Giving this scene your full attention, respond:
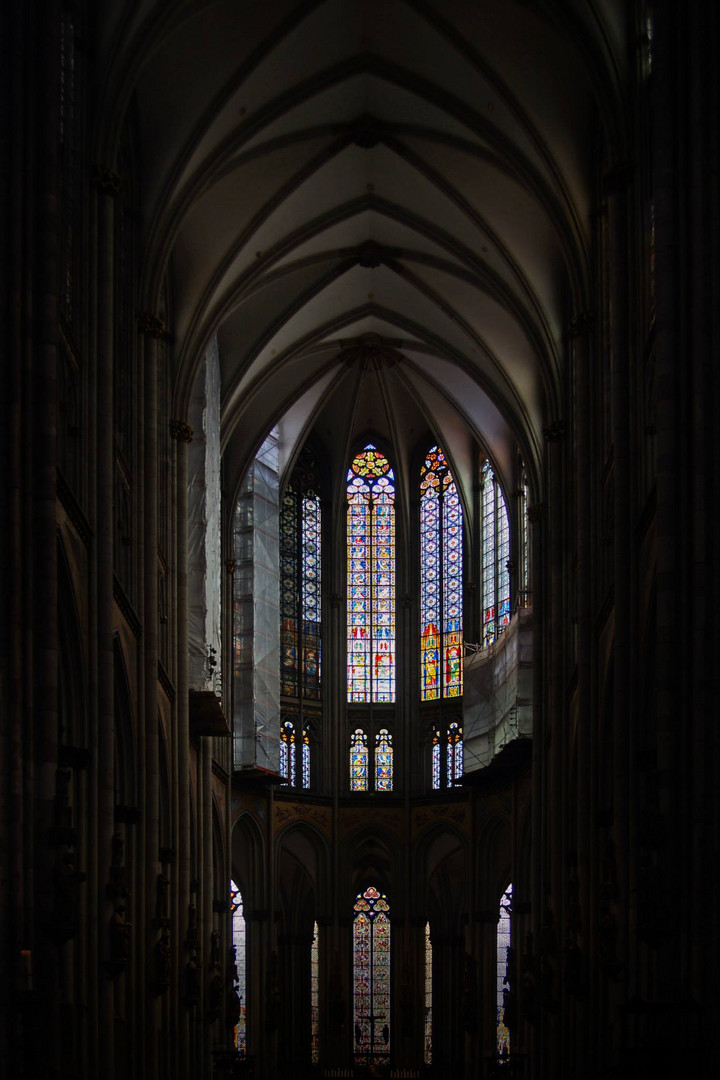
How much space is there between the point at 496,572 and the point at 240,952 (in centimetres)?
1123

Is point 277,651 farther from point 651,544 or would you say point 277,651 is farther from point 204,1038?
point 651,544

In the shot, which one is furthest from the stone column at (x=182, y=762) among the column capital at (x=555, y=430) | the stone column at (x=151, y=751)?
the column capital at (x=555, y=430)

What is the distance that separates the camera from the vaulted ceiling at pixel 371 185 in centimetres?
3272

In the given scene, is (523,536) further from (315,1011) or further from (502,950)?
(315,1011)

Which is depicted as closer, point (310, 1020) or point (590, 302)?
point (590, 302)

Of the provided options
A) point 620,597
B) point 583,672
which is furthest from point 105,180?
point 583,672

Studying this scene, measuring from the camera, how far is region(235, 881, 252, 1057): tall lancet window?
48.4 m

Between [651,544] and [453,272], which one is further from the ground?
[453,272]

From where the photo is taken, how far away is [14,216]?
73.5 feet

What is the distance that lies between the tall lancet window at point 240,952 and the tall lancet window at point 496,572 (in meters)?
8.77

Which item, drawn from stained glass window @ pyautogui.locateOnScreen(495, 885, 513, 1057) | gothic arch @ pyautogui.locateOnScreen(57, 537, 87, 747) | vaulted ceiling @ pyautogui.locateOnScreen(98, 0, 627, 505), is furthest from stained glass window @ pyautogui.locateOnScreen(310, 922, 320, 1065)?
gothic arch @ pyautogui.locateOnScreen(57, 537, 87, 747)

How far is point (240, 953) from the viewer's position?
1927 inches

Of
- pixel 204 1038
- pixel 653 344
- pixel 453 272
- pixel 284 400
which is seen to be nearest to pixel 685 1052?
pixel 653 344

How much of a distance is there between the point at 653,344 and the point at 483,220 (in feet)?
41.5
